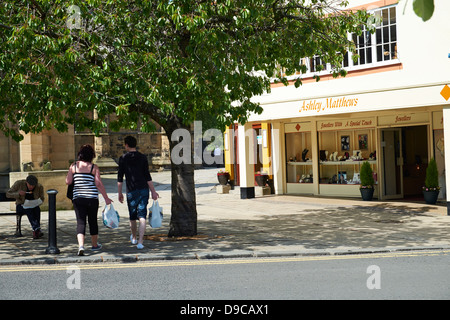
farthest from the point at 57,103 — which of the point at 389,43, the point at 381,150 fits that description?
the point at 381,150

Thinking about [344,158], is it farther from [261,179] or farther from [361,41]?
[361,41]

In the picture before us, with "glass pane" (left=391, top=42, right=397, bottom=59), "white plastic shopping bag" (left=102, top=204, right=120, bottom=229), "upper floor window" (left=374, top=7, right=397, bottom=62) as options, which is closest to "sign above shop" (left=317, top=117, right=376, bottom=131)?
"upper floor window" (left=374, top=7, right=397, bottom=62)

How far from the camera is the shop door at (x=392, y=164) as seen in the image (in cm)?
2017

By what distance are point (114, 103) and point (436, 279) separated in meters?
5.78

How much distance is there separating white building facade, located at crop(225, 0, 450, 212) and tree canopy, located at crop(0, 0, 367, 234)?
171 inches

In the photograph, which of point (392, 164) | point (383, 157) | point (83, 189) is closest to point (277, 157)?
point (383, 157)

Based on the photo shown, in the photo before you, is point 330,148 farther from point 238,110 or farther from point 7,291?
point 7,291

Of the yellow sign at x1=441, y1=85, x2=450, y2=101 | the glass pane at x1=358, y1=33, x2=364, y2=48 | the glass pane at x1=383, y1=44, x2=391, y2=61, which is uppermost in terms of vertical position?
the glass pane at x1=358, y1=33, x2=364, y2=48

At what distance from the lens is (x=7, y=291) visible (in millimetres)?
7492

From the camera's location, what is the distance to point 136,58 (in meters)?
10.8

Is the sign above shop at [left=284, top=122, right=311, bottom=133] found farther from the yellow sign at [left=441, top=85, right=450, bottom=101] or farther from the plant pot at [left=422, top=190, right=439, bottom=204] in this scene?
the yellow sign at [left=441, top=85, right=450, bottom=101]

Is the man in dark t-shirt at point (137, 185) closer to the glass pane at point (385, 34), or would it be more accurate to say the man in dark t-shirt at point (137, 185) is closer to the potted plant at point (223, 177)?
the glass pane at point (385, 34)

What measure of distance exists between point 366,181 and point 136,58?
36.0ft

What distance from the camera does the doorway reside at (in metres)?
20.2
